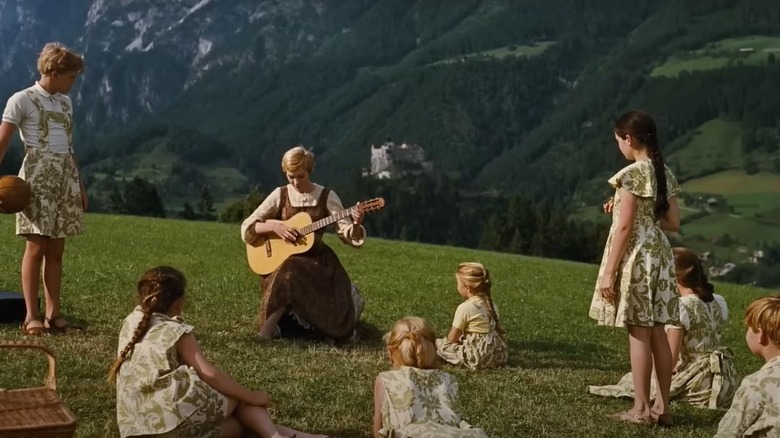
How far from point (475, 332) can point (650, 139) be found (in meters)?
3.08

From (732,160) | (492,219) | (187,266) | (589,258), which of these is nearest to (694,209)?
(732,160)

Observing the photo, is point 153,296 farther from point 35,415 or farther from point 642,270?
point 642,270

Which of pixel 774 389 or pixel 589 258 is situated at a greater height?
Answer: pixel 774 389

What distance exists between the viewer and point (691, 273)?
9977 mm

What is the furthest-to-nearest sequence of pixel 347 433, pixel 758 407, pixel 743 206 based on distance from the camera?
pixel 743 206 < pixel 347 433 < pixel 758 407

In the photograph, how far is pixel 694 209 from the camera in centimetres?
16238

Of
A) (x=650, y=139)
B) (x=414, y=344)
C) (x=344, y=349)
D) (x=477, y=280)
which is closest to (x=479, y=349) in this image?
(x=477, y=280)

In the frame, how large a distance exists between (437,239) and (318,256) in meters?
129

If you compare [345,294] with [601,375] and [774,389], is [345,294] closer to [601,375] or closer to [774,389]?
[601,375]

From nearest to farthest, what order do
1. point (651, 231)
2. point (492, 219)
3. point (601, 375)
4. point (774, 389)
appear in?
point (774, 389), point (651, 231), point (601, 375), point (492, 219)

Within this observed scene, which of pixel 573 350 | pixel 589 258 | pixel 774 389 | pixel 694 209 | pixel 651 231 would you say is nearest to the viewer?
pixel 774 389

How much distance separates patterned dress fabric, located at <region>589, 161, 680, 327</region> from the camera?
27.3ft

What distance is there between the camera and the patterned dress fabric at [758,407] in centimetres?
641

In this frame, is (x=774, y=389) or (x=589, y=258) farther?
(x=589, y=258)
